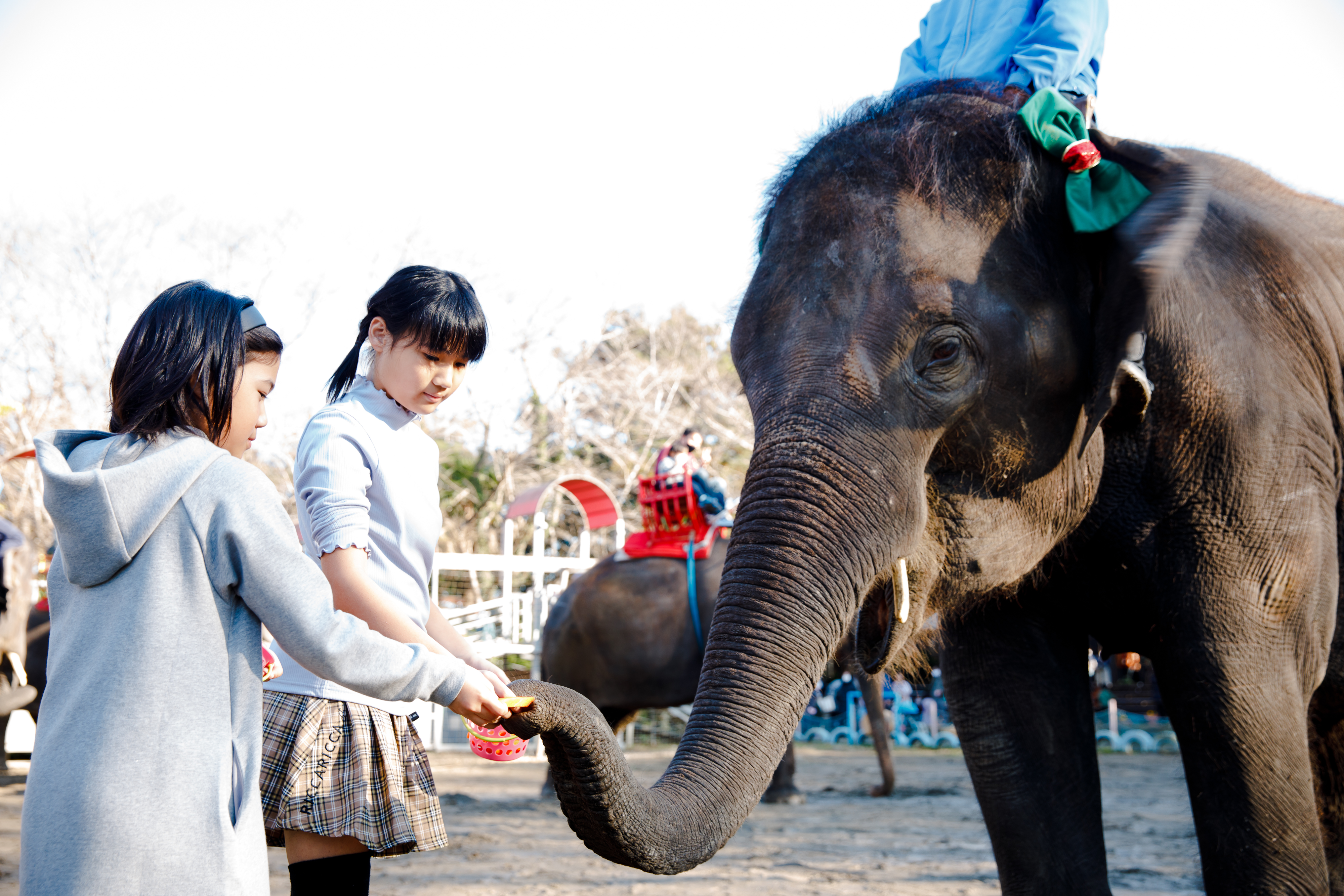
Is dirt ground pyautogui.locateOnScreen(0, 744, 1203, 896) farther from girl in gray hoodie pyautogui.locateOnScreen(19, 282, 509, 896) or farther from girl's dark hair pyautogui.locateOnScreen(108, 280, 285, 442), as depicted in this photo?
girl's dark hair pyautogui.locateOnScreen(108, 280, 285, 442)

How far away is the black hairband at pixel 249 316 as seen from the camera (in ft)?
5.87

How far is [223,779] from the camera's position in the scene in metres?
1.58

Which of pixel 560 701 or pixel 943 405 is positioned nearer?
pixel 560 701

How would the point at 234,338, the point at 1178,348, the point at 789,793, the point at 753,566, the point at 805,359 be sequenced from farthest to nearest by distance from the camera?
the point at 789,793 → the point at 1178,348 → the point at 805,359 → the point at 753,566 → the point at 234,338

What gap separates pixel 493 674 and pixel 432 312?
0.71m

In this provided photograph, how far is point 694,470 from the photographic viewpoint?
8930mm

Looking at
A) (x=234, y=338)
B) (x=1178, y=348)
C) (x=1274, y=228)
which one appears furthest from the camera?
(x=1274, y=228)

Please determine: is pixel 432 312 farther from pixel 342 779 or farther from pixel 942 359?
pixel 942 359

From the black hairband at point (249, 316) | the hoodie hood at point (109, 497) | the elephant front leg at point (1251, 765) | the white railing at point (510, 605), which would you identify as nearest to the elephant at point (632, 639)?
the white railing at point (510, 605)

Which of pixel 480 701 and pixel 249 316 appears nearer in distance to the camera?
pixel 480 701

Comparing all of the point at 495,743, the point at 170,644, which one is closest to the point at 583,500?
the point at 495,743

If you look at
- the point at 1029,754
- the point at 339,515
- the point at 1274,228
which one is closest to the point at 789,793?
the point at 1029,754

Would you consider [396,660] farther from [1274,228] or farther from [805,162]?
[1274,228]

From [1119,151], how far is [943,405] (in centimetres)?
80
